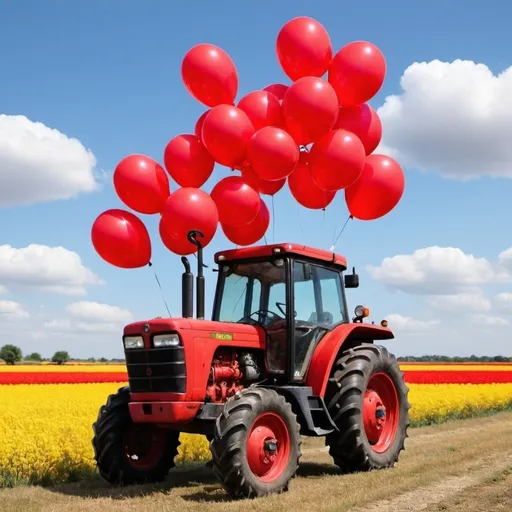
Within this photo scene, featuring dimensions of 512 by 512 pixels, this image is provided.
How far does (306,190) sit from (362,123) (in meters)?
1.14

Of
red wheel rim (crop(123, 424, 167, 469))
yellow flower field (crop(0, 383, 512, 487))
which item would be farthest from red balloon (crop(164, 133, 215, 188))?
yellow flower field (crop(0, 383, 512, 487))

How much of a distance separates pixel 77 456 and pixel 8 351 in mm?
53578

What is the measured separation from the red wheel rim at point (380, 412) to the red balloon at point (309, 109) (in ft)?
10.7

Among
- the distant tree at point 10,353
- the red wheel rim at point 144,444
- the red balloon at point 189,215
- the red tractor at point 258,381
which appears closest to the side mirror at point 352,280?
the red tractor at point 258,381

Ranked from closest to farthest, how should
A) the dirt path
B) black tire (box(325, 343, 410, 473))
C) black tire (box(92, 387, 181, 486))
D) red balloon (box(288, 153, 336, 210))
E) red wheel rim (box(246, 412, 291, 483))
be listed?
the dirt path < red wheel rim (box(246, 412, 291, 483)) < black tire (box(92, 387, 181, 486)) < black tire (box(325, 343, 410, 473)) < red balloon (box(288, 153, 336, 210))

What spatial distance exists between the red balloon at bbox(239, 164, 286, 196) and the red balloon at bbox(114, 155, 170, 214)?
104 centimetres

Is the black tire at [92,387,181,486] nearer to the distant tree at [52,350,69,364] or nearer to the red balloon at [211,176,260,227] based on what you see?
the red balloon at [211,176,260,227]

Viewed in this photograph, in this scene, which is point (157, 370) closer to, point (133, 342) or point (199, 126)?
point (133, 342)

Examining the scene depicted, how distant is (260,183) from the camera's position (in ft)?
31.0

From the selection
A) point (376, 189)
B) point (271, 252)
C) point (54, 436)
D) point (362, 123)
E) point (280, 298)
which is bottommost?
point (54, 436)

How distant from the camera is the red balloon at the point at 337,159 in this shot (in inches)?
348

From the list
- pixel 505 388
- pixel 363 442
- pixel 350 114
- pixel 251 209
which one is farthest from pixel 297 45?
pixel 505 388

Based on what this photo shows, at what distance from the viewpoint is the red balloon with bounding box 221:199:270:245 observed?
30.6 feet

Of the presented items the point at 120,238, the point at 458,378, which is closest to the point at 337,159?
the point at 120,238
